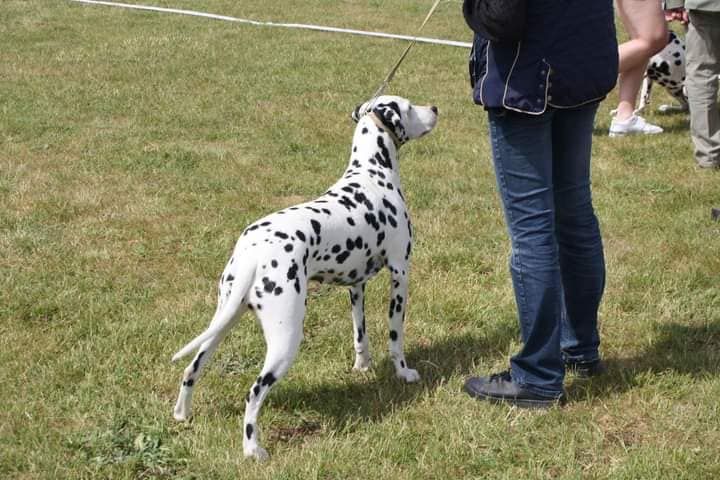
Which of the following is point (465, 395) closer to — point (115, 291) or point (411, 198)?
point (115, 291)

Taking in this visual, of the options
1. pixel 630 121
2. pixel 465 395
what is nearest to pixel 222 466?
pixel 465 395

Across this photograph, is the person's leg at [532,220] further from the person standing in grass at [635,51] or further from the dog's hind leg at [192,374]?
the person standing in grass at [635,51]

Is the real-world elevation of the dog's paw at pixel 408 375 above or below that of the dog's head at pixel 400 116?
below

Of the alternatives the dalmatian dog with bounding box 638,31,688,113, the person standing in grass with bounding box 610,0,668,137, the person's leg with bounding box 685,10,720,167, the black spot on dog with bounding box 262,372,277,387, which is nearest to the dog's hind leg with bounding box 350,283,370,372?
the black spot on dog with bounding box 262,372,277,387

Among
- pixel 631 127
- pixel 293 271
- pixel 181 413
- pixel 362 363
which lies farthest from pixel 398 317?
pixel 631 127

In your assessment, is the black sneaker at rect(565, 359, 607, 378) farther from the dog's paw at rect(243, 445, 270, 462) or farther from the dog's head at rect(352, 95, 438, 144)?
the dog's paw at rect(243, 445, 270, 462)

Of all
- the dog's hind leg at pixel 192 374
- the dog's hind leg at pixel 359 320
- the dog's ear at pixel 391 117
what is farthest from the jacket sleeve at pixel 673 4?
the dog's hind leg at pixel 192 374

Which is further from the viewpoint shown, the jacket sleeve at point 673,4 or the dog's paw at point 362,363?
the jacket sleeve at point 673,4

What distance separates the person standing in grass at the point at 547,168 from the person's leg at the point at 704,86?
170 inches

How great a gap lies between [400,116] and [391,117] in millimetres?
70

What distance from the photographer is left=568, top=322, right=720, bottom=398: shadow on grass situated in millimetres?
4699

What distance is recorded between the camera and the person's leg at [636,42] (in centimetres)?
726

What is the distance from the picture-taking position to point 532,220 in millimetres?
4129

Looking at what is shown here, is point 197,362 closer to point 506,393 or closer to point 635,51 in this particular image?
point 506,393
